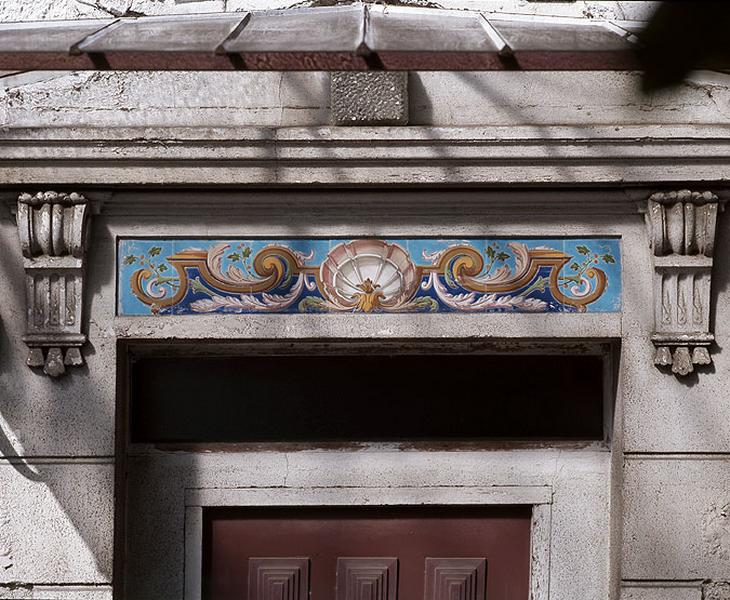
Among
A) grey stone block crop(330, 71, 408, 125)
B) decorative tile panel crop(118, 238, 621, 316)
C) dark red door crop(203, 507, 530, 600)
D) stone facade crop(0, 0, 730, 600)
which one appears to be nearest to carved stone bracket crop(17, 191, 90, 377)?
stone facade crop(0, 0, 730, 600)

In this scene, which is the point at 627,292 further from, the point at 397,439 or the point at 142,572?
the point at 142,572

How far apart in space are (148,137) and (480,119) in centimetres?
147

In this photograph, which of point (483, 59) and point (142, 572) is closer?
point (483, 59)

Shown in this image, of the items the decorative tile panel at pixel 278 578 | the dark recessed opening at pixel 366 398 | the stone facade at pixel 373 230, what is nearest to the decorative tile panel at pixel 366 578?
the decorative tile panel at pixel 278 578

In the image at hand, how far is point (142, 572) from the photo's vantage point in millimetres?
4492

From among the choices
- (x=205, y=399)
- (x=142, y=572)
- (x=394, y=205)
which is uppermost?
(x=394, y=205)

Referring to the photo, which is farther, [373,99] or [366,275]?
[366,275]

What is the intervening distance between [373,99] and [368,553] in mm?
2144

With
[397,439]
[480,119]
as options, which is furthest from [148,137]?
[397,439]

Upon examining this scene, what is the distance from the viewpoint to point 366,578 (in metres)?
4.52

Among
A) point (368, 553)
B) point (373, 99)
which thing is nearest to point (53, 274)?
point (373, 99)

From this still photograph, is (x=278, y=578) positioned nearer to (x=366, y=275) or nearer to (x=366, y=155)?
(x=366, y=275)

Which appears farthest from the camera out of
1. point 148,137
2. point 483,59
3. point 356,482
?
point 356,482

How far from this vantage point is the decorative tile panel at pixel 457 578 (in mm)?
4523
